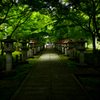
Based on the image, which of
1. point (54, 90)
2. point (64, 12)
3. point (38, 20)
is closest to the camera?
point (54, 90)

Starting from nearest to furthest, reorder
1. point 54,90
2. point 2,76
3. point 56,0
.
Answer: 1. point 54,90
2. point 2,76
3. point 56,0

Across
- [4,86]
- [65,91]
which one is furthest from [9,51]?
[65,91]

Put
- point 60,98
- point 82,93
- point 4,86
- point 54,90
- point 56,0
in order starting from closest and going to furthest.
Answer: point 60,98 → point 82,93 → point 54,90 → point 4,86 → point 56,0

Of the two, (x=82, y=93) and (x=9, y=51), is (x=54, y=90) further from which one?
(x=9, y=51)

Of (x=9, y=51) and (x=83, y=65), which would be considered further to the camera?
(x=83, y=65)

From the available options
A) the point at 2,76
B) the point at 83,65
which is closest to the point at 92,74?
the point at 83,65

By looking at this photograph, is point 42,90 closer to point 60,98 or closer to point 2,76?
point 60,98

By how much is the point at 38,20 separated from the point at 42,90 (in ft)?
45.4

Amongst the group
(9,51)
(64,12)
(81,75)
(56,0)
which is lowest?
(81,75)

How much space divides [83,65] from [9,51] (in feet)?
20.3

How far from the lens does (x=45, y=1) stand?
8.34 meters

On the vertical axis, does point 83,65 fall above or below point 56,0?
below

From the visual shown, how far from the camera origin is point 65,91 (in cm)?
414

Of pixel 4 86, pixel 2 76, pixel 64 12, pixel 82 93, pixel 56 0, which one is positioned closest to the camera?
pixel 82 93
